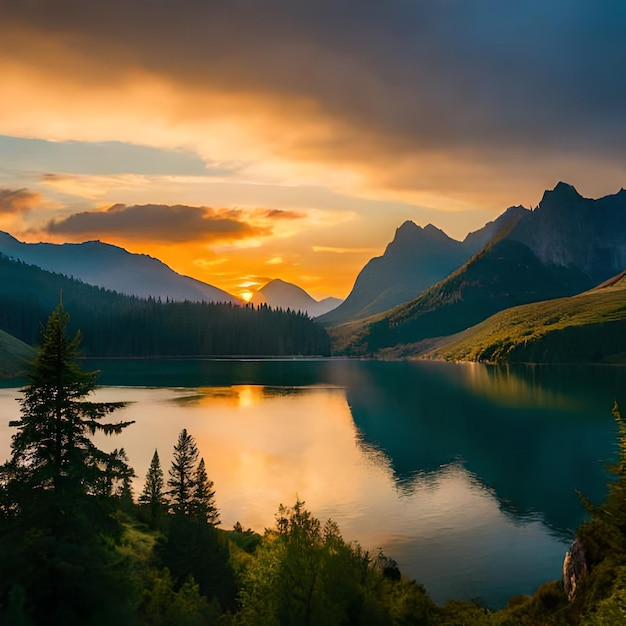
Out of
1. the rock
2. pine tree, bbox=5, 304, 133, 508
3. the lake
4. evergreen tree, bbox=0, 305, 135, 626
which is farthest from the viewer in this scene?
the lake

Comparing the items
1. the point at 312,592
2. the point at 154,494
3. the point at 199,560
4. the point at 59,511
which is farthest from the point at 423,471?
Result: the point at 59,511

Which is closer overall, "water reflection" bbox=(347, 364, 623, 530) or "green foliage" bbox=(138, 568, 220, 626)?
"green foliage" bbox=(138, 568, 220, 626)

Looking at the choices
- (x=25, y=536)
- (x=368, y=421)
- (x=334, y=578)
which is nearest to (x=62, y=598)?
(x=25, y=536)

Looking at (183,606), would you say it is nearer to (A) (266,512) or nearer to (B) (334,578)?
(B) (334,578)

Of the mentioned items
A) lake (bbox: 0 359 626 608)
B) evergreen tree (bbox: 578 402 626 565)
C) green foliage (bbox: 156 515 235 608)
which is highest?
evergreen tree (bbox: 578 402 626 565)

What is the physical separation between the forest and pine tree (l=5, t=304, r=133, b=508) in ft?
0.20

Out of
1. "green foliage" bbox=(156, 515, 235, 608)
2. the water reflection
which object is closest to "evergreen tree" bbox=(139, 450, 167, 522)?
"green foliage" bbox=(156, 515, 235, 608)

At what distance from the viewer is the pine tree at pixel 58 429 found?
2934 centimetres

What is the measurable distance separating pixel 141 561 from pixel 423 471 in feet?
227

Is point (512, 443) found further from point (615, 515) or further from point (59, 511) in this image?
point (59, 511)

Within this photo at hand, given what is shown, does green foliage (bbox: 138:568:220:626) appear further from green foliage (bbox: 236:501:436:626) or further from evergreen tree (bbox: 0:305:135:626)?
evergreen tree (bbox: 0:305:135:626)

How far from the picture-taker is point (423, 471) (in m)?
99.5

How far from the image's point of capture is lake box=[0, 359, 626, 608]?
60469 mm

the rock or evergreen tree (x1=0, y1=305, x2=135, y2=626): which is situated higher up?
evergreen tree (x1=0, y1=305, x2=135, y2=626)
